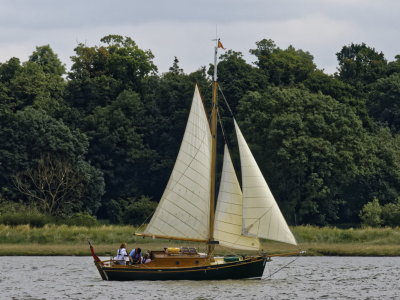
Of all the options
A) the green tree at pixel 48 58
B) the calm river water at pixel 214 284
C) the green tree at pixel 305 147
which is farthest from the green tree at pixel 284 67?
the calm river water at pixel 214 284

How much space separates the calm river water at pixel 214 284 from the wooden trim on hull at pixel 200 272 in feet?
1.15

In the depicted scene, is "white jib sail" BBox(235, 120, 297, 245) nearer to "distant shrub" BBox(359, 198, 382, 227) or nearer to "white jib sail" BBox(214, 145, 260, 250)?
"white jib sail" BBox(214, 145, 260, 250)

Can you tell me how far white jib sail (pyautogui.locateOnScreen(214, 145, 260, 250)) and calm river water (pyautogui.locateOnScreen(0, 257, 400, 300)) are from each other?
201 cm

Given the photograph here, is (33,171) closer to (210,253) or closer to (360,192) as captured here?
(360,192)

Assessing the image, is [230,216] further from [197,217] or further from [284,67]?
[284,67]

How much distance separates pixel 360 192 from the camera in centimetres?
10700

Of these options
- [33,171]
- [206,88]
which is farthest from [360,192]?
[33,171]

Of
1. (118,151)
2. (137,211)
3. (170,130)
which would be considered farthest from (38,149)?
(170,130)

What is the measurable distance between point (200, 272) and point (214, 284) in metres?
1.15

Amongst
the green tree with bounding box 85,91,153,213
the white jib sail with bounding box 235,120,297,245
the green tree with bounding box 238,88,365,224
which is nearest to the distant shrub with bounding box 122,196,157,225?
the green tree with bounding box 85,91,153,213

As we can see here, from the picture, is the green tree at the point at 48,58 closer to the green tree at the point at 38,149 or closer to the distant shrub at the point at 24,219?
the green tree at the point at 38,149

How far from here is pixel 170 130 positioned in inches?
4690

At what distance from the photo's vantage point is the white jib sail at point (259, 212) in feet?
170

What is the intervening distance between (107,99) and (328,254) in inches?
2129
